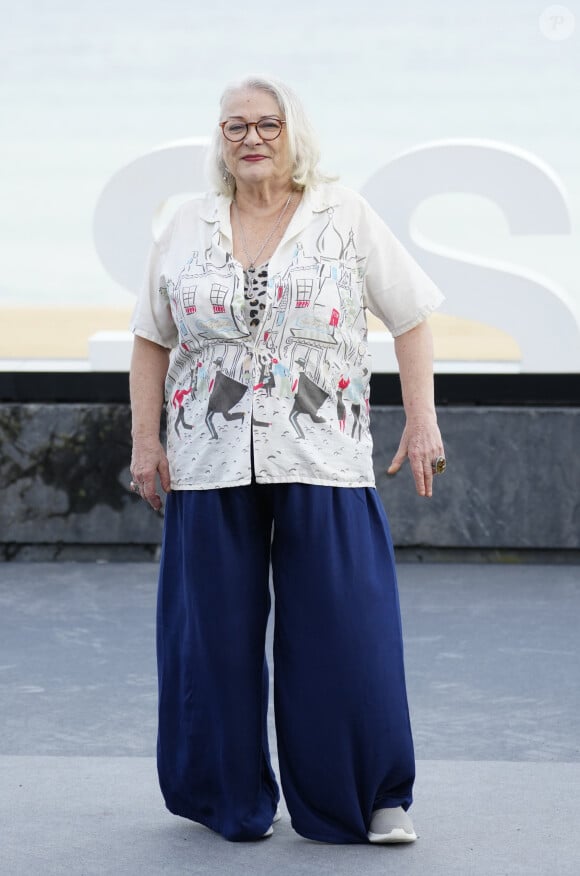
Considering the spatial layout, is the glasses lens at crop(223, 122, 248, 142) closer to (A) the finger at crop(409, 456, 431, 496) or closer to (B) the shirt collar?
(B) the shirt collar

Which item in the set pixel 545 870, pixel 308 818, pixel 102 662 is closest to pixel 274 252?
pixel 308 818

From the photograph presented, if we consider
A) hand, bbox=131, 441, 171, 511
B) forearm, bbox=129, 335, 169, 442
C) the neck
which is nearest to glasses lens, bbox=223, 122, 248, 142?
the neck

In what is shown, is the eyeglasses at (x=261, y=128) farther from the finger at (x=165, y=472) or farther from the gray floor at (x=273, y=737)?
the gray floor at (x=273, y=737)

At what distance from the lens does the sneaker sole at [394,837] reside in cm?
268

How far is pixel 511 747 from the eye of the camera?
11.5 ft

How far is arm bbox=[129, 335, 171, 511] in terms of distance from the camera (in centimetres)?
278

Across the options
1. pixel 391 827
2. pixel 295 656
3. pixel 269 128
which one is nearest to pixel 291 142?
pixel 269 128

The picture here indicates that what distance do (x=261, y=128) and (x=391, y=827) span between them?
55.4 inches

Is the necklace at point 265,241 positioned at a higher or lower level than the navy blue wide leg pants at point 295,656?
higher

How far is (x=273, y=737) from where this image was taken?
3.61 metres

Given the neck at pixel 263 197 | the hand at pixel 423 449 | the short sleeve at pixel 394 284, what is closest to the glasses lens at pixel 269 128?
the neck at pixel 263 197

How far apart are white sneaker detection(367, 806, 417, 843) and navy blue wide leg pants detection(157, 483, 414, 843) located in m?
0.02

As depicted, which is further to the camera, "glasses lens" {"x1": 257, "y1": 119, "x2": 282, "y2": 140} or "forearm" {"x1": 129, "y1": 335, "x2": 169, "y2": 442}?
"forearm" {"x1": 129, "y1": 335, "x2": 169, "y2": 442}

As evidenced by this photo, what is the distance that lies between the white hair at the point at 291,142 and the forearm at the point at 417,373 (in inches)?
14.3
